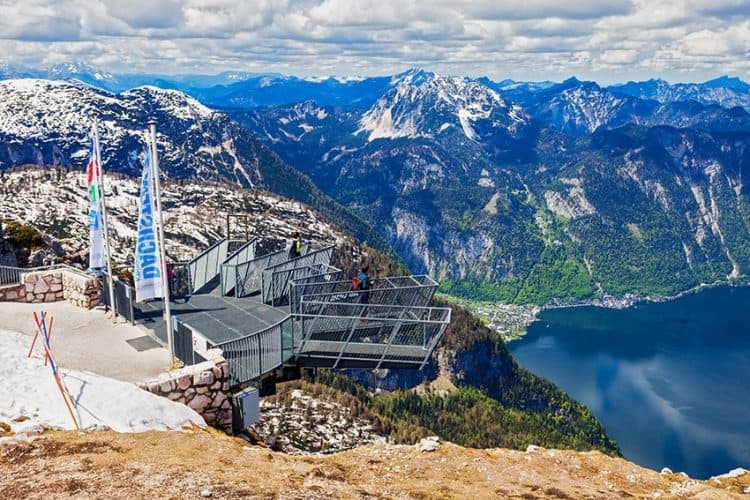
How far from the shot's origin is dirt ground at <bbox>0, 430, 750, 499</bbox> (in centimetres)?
1463

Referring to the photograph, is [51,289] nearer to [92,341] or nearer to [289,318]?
[92,341]

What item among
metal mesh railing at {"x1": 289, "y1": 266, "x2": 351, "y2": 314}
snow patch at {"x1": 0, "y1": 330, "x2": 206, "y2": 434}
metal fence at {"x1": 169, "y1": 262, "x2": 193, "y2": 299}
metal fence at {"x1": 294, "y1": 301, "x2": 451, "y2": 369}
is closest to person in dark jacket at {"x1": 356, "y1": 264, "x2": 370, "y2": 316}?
metal mesh railing at {"x1": 289, "y1": 266, "x2": 351, "y2": 314}

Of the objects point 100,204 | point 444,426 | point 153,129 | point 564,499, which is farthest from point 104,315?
point 444,426

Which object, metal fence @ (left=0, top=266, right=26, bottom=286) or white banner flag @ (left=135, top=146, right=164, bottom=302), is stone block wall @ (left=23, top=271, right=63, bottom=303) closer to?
metal fence @ (left=0, top=266, right=26, bottom=286)

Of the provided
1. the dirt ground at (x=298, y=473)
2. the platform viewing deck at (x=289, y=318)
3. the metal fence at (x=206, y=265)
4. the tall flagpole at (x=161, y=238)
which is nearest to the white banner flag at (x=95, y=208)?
the platform viewing deck at (x=289, y=318)

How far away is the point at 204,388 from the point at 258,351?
304 centimetres

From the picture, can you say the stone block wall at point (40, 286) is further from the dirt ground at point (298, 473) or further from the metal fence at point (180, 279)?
the dirt ground at point (298, 473)

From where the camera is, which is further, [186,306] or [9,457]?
[186,306]

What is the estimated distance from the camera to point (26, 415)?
1744 cm

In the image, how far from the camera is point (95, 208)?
30406 mm

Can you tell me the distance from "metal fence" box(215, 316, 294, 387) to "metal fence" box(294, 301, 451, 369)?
54 centimetres

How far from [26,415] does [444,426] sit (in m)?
155

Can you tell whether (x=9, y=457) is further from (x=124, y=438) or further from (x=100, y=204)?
(x=100, y=204)

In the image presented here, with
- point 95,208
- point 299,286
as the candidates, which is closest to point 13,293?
point 95,208
